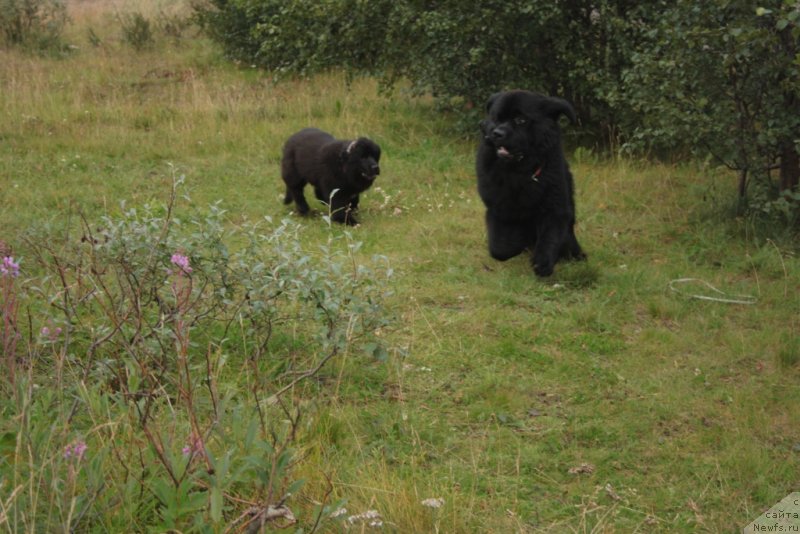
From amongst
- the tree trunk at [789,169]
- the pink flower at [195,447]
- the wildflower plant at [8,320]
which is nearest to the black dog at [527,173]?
the tree trunk at [789,169]

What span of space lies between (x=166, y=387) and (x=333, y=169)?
14.5 feet

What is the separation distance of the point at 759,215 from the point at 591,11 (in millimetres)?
3542

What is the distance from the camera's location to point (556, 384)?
520 cm

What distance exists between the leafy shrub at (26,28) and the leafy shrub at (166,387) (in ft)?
38.0

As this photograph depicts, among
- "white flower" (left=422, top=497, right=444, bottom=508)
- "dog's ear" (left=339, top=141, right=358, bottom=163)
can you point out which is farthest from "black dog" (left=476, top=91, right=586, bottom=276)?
"white flower" (left=422, top=497, right=444, bottom=508)

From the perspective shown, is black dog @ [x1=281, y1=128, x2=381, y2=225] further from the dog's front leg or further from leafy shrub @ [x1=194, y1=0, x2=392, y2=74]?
leafy shrub @ [x1=194, y1=0, x2=392, y2=74]

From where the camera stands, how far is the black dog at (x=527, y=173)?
21.8 ft

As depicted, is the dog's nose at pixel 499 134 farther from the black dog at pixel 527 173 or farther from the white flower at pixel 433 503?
the white flower at pixel 433 503

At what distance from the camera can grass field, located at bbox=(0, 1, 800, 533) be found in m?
3.56

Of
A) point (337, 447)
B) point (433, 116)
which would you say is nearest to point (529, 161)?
point (337, 447)

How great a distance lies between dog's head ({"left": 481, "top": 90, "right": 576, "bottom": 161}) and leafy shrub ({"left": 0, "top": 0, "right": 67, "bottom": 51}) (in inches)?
472

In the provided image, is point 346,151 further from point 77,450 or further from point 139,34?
point 139,34

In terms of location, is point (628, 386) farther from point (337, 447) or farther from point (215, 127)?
point (215, 127)

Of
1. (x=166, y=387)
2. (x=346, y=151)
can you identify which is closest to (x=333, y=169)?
(x=346, y=151)
